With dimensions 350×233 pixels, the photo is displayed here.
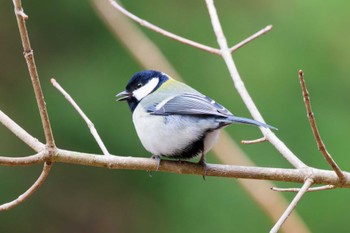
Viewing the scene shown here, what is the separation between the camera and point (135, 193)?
3.36m

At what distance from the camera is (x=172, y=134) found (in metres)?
1.92

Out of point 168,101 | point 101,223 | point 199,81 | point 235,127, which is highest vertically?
point 168,101

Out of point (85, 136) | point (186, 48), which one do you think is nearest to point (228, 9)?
point (186, 48)

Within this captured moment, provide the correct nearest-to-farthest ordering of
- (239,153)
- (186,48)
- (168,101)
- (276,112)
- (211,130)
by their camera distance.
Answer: (211,130), (168,101), (239,153), (276,112), (186,48)

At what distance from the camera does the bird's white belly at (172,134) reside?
190 centimetres

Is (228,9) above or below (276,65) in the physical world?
above

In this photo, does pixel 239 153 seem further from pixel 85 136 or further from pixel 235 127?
pixel 85 136

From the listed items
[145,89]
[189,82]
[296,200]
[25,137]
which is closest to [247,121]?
[296,200]

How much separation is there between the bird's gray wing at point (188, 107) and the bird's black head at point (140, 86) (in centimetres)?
20

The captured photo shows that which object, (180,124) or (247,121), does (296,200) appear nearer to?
(247,121)

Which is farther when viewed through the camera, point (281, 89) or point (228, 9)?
point (228, 9)

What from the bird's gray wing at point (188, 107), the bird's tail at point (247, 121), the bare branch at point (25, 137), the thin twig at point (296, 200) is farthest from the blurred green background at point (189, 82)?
the bare branch at point (25, 137)

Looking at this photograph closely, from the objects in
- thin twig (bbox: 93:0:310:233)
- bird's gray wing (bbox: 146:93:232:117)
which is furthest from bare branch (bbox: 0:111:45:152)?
thin twig (bbox: 93:0:310:233)

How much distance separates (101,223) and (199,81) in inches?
36.1
